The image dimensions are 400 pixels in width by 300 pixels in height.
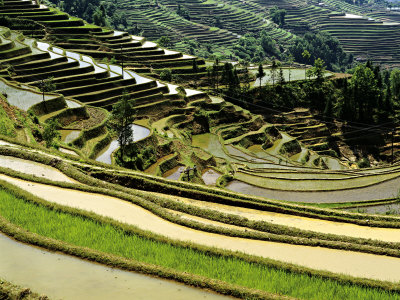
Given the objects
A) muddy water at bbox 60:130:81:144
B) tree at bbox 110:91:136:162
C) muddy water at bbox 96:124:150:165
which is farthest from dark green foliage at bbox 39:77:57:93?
tree at bbox 110:91:136:162

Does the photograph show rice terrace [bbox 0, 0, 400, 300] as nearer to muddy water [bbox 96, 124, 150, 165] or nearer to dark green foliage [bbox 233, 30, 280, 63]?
muddy water [bbox 96, 124, 150, 165]

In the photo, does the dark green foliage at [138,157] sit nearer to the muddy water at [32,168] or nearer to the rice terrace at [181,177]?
the rice terrace at [181,177]

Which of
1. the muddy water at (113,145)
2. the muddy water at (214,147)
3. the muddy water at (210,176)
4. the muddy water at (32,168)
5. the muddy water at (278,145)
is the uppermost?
the muddy water at (32,168)

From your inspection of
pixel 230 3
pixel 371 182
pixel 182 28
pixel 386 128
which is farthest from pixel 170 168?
pixel 230 3

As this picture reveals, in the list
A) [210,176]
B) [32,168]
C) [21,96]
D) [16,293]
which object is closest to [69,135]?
[21,96]

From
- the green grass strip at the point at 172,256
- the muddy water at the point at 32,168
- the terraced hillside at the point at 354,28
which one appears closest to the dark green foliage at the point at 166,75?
the muddy water at the point at 32,168
